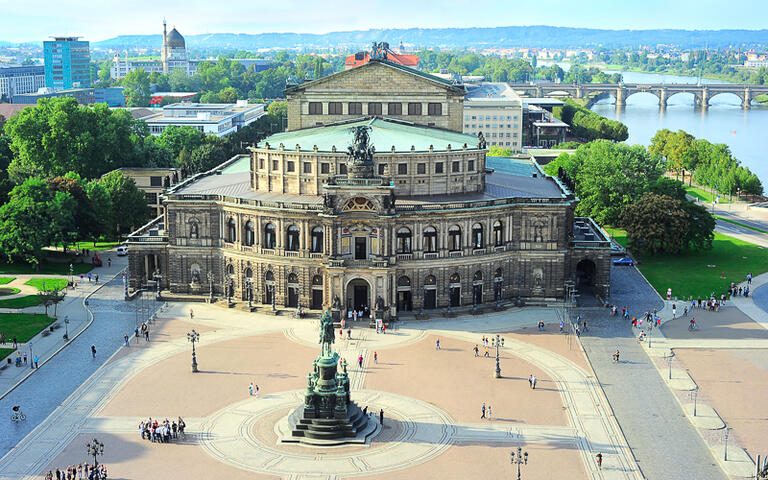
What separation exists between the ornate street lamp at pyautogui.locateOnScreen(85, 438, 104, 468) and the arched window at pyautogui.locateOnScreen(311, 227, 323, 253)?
3837cm

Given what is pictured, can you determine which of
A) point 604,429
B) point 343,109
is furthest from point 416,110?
point 604,429

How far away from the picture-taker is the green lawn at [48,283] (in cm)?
10802

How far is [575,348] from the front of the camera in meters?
88.6

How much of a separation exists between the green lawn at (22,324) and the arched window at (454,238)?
41.8 m

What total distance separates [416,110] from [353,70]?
30.0ft

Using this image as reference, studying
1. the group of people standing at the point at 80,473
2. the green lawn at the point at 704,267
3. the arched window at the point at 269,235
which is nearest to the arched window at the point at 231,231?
the arched window at the point at 269,235

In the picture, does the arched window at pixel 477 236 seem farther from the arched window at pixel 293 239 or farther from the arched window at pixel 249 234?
the arched window at pixel 249 234

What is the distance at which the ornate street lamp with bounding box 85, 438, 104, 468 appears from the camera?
60594mm

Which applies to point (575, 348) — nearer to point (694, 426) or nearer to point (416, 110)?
point (694, 426)

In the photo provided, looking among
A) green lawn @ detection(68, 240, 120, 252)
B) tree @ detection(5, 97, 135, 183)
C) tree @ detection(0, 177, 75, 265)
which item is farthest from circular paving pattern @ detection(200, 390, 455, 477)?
tree @ detection(5, 97, 135, 183)

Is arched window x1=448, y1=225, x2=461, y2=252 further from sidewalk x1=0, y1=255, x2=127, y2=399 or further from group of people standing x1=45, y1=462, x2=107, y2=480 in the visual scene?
group of people standing x1=45, y1=462, x2=107, y2=480

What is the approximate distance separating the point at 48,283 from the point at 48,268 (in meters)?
8.76

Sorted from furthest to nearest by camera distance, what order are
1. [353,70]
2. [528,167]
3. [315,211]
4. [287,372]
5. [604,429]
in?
[528,167]
[353,70]
[315,211]
[287,372]
[604,429]

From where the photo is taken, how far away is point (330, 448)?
6550 centimetres
